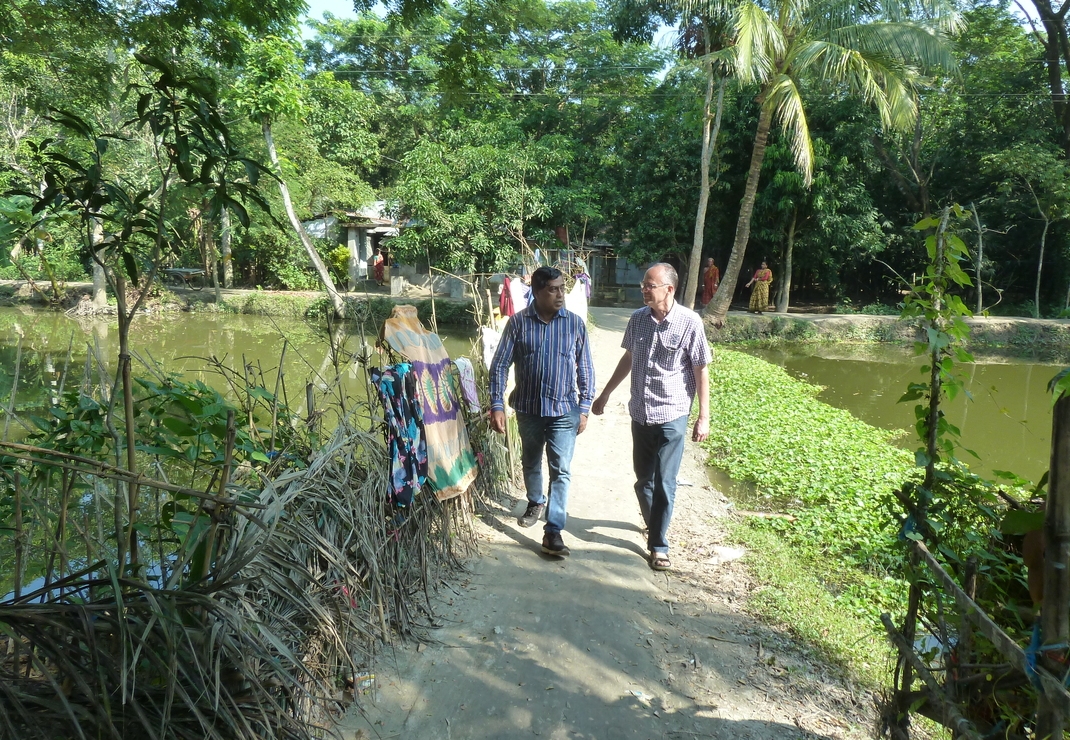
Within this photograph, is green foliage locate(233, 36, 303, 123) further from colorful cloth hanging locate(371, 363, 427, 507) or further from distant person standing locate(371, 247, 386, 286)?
colorful cloth hanging locate(371, 363, 427, 507)

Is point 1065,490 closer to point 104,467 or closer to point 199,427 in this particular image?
point 104,467

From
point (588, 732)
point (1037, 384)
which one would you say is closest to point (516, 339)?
point (588, 732)

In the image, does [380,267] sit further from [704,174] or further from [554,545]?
[554,545]

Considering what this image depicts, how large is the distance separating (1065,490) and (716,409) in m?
7.38

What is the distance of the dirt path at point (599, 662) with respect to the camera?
279cm

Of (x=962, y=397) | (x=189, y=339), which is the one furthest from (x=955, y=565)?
(x=189, y=339)

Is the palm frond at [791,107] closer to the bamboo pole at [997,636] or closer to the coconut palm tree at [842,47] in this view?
the coconut palm tree at [842,47]

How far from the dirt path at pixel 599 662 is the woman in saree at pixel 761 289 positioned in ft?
53.0

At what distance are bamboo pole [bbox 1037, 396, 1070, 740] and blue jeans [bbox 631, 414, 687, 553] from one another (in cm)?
235

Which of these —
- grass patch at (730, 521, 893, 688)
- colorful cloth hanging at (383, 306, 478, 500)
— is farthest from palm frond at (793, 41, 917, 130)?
colorful cloth hanging at (383, 306, 478, 500)

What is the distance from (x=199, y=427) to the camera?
286 centimetres

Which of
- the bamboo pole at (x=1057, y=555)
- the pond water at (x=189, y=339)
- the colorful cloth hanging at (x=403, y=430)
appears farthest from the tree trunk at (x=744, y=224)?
the bamboo pole at (x=1057, y=555)

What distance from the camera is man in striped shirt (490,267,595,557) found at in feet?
13.5

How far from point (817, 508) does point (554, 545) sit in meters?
2.65
